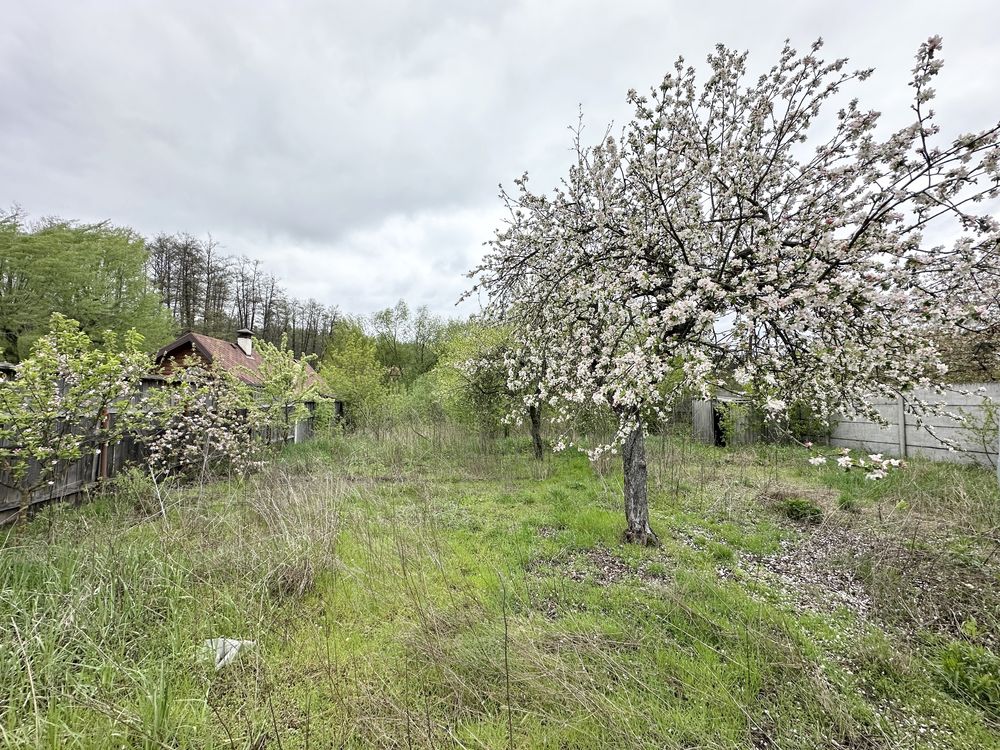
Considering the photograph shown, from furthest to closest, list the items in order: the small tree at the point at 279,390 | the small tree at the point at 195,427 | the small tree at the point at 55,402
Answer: the small tree at the point at 279,390
the small tree at the point at 195,427
the small tree at the point at 55,402

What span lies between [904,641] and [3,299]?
2147 centimetres

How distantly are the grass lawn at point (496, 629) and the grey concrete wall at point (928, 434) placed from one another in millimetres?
2714

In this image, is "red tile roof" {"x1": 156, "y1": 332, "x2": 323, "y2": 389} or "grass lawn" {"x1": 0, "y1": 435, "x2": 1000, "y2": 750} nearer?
"grass lawn" {"x1": 0, "y1": 435, "x2": 1000, "y2": 750}

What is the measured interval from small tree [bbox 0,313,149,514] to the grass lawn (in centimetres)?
59

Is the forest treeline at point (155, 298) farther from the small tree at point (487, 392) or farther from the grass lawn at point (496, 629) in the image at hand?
the small tree at point (487, 392)

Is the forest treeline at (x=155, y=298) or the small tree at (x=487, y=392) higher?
the forest treeline at (x=155, y=298)

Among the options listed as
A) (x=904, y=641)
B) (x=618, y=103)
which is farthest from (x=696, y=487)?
(x=618, y=103)

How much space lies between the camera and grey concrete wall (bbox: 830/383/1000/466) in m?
6.73

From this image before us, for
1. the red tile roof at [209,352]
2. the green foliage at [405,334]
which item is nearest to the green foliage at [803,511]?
the red tile roof at [209,352]

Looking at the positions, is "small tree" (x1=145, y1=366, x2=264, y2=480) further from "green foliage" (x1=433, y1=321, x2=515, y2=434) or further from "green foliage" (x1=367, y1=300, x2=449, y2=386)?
"green foliage" (x1=367, y1=300, x2=449, y2=386)

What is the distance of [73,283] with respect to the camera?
1402 centimetres

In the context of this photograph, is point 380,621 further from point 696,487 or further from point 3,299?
point 3,299

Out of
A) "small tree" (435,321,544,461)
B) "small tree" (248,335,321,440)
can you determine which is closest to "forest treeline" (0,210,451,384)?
"small tree" (248,335,321,440)

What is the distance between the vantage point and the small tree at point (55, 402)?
378cm
